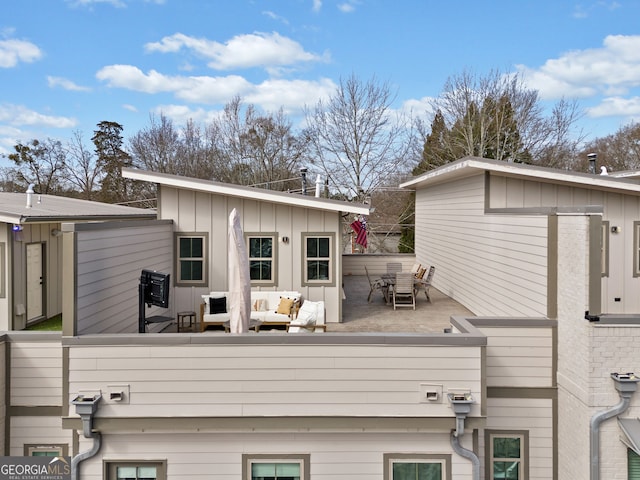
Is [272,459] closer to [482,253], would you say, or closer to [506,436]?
[506,436]

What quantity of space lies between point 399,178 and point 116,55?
823 inches

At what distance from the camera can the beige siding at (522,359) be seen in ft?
19.9

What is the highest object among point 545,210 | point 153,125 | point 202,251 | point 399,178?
point 153,125

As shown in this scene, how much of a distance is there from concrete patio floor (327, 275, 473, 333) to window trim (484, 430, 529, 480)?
1.76m

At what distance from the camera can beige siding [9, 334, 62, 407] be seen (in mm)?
5773

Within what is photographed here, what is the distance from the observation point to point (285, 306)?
8.52 meters

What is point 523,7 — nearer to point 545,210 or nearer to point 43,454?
point 545,210

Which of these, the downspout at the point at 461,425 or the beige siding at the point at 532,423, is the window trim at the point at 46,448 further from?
the beige siding at the point at 532,423

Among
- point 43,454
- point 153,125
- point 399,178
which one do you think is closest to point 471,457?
point 43,454

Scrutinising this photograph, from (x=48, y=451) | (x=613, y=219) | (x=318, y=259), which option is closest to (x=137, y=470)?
(x=48, y=451)

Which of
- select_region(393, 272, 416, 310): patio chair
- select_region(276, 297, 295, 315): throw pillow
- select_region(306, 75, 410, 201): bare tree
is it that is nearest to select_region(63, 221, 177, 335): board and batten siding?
select_region(276, 297, 295, 315): throw pillow

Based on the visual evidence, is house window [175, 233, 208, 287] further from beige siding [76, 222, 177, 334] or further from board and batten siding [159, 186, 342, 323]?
beige siding [76, 222, 177, 334]

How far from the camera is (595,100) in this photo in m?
26.2

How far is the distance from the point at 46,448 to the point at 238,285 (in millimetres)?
3154
